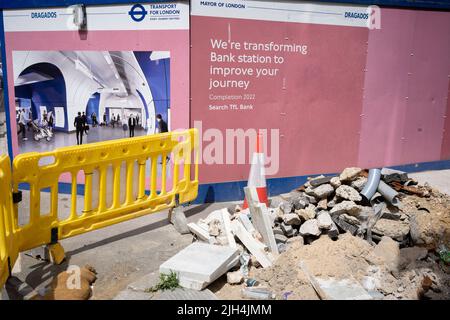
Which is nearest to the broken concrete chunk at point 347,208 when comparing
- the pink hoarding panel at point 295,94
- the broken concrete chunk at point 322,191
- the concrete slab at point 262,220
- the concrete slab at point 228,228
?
the broken concrete chunk at point 322,191

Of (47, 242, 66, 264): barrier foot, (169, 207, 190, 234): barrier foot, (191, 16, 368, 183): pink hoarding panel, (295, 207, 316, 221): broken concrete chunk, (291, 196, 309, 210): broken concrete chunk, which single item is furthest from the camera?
(191, 16, 368, 183): pink hoarding panel

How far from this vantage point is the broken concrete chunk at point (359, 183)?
17.7 feet

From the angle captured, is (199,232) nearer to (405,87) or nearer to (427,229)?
(427,229)

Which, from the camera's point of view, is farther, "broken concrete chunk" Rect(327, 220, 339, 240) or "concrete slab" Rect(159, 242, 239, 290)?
"broken concrete chunk" Rect(327, 220, 339, 240)

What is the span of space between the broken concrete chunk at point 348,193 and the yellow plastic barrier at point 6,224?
3734 mm

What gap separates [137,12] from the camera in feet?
20.5

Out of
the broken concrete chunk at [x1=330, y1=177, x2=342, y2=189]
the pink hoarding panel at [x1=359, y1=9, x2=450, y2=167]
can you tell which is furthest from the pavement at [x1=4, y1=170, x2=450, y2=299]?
the pink hoarding panel at [x1=359, y1=9, x2=450, y2=167]

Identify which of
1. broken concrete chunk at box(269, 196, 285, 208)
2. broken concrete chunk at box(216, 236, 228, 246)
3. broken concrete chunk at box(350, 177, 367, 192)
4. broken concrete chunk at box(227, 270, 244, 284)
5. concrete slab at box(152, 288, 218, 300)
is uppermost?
broken concrete chunk at box(350, 177, 367, 192)

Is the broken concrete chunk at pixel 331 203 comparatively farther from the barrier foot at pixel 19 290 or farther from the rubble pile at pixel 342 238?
the barrier foot at pixel 19 290

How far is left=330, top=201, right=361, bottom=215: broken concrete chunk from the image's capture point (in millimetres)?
A: 4988

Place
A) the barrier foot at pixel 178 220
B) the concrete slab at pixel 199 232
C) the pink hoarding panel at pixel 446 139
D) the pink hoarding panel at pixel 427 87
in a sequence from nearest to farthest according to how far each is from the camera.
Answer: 1. the concrete slab at pixel 199 232
2. the barrier foot at pixel 178 220
3. the pink hoarding panel at pixel 427 87
4. the pink hoarding panel at pixel 446 139

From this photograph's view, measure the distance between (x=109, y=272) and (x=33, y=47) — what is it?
428 centimetres

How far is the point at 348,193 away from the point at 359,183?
13.4 inches

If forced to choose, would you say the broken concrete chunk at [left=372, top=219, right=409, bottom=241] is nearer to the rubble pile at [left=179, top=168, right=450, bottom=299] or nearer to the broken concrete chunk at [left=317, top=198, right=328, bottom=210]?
the rubble pile at [left=179, top=168, right=450, bottom=299]
